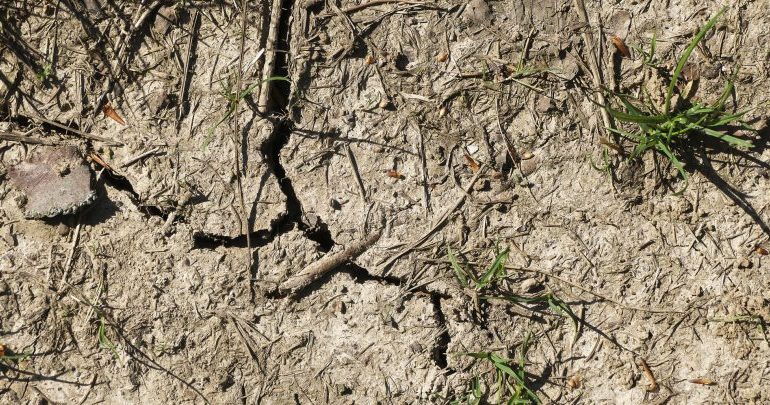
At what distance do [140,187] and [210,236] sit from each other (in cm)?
36

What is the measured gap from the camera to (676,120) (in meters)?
3.14

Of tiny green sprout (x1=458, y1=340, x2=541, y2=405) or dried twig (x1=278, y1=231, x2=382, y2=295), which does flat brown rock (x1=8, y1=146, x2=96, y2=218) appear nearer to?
dried twig (x1=278, y1=231, x2=382, y2=295)

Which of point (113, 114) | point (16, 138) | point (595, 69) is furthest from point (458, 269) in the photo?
point (16, 138)

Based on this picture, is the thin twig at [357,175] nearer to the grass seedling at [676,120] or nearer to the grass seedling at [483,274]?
the grass seedling at [483,274]

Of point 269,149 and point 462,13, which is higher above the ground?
point 462,13

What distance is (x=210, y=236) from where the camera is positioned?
3.28 m

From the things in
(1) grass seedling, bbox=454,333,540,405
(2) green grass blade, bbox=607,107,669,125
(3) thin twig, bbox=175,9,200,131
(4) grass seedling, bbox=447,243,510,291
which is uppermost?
(3) thin twig, bbox=175,9,200,131

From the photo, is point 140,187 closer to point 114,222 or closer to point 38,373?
point 114,222

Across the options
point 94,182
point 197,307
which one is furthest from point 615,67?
point 94,182

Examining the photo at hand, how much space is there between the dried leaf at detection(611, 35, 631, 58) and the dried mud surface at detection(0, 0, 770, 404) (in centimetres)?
4

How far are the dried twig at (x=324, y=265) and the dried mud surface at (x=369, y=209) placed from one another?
1.1 inches

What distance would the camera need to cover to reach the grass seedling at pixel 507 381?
3.18 m

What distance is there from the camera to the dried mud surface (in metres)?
3.22

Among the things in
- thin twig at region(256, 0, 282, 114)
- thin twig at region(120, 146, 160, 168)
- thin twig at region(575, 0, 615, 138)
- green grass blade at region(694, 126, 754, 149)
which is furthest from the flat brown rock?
green grass blade at region(694, 126, 754, 149)
